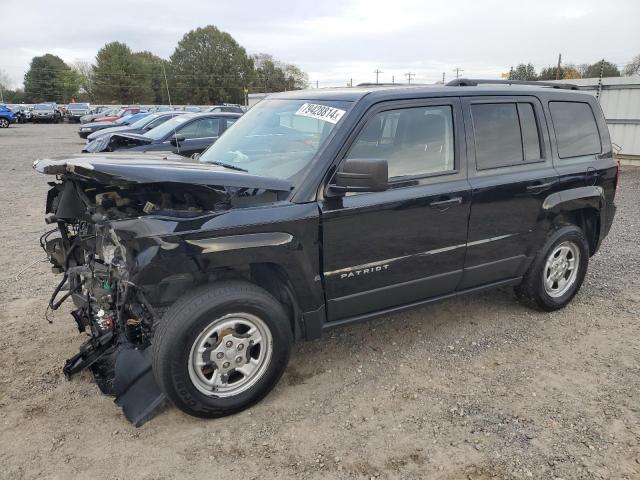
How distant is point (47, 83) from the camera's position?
7425 cm

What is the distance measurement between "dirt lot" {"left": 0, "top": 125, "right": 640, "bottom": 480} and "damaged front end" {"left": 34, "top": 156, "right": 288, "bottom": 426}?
21 cm

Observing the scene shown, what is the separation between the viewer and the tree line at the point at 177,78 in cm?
7025

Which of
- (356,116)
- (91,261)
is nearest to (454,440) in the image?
(356,116)

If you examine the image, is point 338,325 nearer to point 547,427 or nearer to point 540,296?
point 547,427

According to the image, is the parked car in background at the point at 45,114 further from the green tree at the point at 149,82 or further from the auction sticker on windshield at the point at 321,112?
the auction sticker on windshield at the point at 321,112

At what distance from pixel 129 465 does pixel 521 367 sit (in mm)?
2684

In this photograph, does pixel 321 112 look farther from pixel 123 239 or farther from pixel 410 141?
pixel 123 239

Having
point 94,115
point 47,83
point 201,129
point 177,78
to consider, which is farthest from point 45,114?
point 47,83

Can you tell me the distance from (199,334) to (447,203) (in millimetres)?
1925

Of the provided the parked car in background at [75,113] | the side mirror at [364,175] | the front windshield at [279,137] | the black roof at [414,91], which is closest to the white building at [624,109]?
the black roof at [414,91]

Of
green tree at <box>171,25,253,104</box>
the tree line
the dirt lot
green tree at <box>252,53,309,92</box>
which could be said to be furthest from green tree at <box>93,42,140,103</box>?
the dirt lot

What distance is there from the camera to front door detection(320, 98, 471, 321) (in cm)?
311

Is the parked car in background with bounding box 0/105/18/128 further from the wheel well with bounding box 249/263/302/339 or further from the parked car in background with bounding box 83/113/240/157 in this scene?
the wheel well with bounding box 249/263/302/339

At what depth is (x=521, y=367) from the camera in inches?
139
